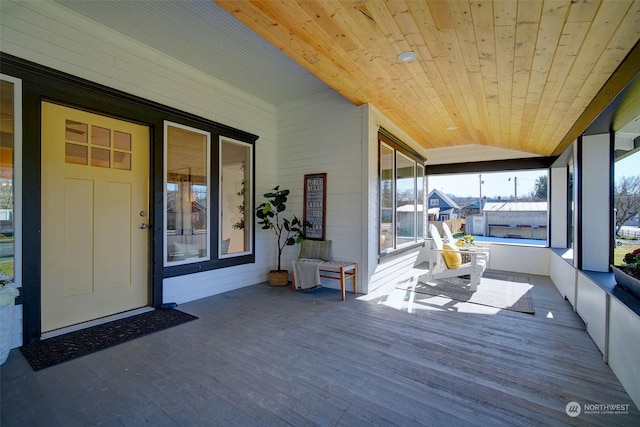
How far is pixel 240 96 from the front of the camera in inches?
190

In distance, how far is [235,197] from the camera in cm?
480

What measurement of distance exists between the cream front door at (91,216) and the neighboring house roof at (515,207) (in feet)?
26.7

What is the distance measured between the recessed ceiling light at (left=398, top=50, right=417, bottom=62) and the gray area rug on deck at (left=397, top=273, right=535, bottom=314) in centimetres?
322

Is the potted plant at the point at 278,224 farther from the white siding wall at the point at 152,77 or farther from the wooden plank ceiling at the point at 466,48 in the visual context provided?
the wooden plank ceiling at the point at 466,48

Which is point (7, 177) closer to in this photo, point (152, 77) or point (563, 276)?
point (152, 77)

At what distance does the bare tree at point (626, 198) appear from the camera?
293cm

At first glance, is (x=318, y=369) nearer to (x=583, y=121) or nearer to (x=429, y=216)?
(x=583, y=121)

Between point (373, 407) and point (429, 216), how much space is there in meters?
7.01

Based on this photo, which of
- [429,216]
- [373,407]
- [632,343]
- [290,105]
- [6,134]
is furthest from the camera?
[429,216]

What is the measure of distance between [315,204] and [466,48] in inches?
122

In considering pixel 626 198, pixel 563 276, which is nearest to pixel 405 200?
pixel 563 276

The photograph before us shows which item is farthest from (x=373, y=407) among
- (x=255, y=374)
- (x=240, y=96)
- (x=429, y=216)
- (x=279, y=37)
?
(x=429, y=216)

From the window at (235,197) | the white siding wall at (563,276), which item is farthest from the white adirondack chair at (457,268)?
the window at (235,197)

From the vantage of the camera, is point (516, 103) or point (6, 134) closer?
point (6, 134)
